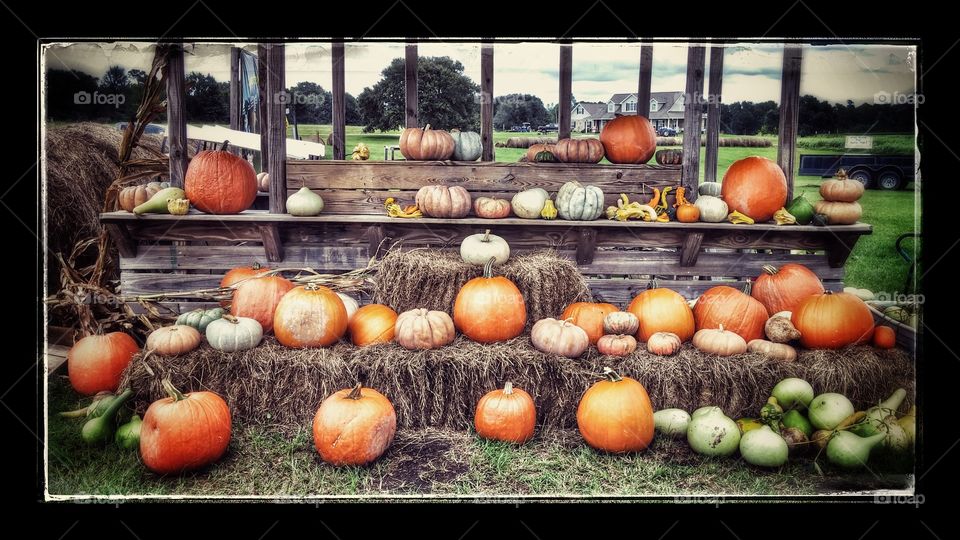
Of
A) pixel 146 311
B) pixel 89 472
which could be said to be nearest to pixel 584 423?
pixel 89 472

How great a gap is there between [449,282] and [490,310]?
0.44 meters

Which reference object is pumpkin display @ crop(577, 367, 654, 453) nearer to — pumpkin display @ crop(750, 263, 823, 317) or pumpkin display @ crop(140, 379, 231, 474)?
pumpkin display @ crop(750, 263, 823, 317)

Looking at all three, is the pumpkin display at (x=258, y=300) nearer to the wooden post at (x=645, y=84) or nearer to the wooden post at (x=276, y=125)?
the wooden post at (x=276, y=125)

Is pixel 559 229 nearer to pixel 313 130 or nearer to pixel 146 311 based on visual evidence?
pixel 146 311

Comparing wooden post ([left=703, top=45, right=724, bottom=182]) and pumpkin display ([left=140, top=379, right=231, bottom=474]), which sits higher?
wooden post ([left=703, top=45, right=724, bottom=182])

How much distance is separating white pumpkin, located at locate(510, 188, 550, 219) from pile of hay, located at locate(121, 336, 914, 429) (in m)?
1.28

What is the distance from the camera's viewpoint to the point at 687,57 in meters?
5.35

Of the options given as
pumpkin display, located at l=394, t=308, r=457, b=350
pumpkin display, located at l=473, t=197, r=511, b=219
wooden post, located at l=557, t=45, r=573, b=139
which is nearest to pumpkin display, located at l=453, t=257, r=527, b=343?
pumpkin display, located at l=394, t=308, r=457, b=350

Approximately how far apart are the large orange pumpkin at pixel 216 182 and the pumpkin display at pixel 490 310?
2.06 m

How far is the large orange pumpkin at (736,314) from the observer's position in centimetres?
484

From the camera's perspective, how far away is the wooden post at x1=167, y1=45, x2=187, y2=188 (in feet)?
16.4

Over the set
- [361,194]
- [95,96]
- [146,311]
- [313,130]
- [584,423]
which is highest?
[313,130]

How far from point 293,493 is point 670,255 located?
343cm

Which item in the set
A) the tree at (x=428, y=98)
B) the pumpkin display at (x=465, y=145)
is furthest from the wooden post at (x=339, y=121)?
the pumpkin display at (x=465, y=145)
